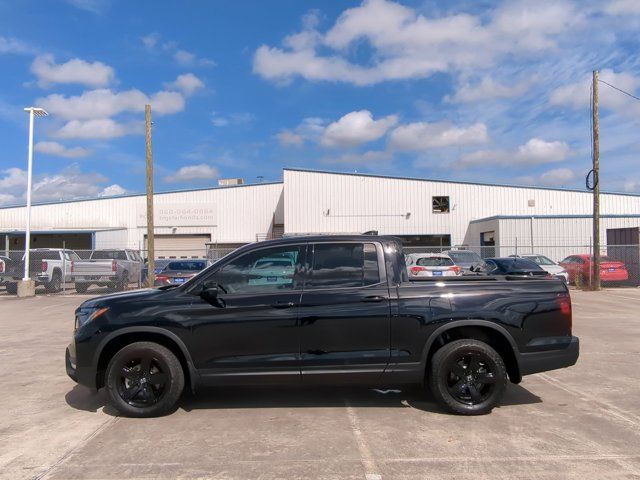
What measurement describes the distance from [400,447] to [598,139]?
20580mm

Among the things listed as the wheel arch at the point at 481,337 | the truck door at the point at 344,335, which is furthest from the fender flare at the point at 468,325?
the truck door at the point at 344,335

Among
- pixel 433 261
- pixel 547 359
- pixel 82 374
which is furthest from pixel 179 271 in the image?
pixel 547 359

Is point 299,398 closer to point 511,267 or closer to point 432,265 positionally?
point 432,265

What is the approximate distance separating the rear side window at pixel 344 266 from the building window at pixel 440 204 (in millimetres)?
33121

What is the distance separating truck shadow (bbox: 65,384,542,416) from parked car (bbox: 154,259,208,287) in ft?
27.5

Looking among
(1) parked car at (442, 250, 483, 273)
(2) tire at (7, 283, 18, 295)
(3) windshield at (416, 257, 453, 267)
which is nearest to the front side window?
(3) windshield at (416, 257, 453, 267)

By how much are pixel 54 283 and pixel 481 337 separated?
20.0 meters

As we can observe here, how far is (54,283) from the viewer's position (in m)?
21.3

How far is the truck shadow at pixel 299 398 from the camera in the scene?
19.0 ft

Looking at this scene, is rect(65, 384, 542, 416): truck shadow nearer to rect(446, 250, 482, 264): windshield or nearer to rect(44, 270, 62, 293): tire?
rect(446, 250, 482, 264): windshield

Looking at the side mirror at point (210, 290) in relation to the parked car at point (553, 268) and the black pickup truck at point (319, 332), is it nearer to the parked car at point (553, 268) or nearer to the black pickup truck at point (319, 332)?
the black pickup truck at point (319, 332)

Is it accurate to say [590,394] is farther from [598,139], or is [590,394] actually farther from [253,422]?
[598,139]

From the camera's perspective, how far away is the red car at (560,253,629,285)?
21.6 m

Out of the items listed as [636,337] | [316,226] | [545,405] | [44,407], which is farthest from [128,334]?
[316,226]
